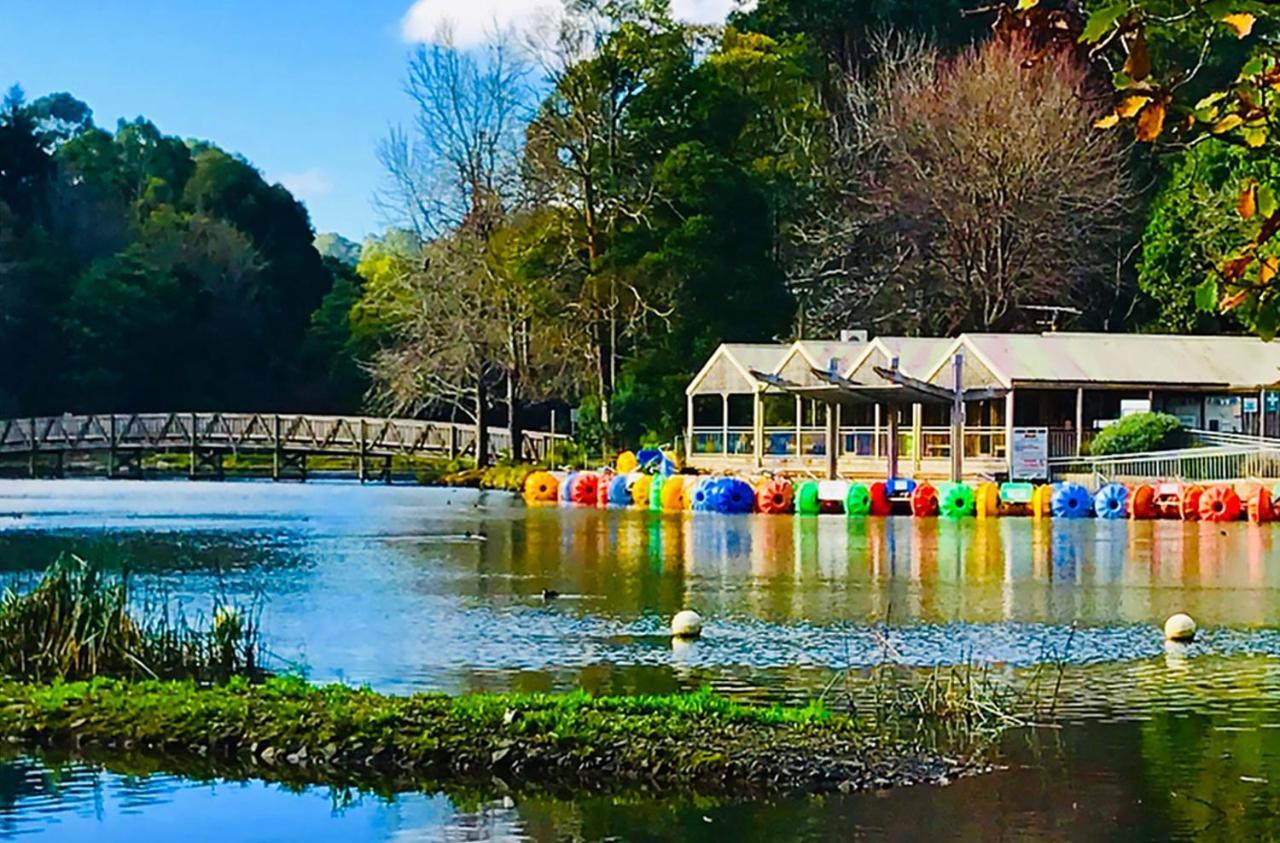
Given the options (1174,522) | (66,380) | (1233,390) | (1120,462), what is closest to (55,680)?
(1174,522)

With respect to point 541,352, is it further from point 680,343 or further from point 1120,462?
point 1120,462

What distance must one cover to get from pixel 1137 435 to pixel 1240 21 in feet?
142

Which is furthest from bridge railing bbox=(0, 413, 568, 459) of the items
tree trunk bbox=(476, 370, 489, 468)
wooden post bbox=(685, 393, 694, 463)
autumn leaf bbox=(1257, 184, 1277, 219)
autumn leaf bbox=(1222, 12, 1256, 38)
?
autumn leaf bbox=(1222, 12, 1256, 38)

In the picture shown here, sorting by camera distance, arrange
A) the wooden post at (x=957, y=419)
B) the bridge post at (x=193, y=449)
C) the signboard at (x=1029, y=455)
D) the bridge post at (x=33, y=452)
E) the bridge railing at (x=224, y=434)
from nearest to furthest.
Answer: the signboard at (x=1029, y=455) < the wooden post at (x=957, y=419) < the bridge railing at (x=224, y=434) < the bridge post at (x=193, y=449) < the bridge post at (x=33, y=452)

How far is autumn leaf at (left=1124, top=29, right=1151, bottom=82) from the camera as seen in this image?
15.8 feet

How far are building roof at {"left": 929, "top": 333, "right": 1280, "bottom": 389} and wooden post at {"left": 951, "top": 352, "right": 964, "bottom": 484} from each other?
0.64 meters

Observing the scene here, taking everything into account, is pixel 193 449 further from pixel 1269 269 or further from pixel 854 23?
pixel 1269 269

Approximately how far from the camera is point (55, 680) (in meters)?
15.0

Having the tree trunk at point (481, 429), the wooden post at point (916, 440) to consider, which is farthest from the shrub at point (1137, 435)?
the tree trunk at point (481, 429)

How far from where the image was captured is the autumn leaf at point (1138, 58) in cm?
481

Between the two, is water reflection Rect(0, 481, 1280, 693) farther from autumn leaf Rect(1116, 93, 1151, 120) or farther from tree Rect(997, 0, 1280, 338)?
autumn leaf Rect(1116, 93, 1151, 120)

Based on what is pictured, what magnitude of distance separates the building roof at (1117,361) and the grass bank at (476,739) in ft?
116

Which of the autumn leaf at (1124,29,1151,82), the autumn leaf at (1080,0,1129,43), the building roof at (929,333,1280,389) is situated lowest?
the autumn leaf at (1124,29,1151,82)

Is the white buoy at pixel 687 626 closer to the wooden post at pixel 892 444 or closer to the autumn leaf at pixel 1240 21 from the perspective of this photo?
the autumn leaf at pixel 1240 21
